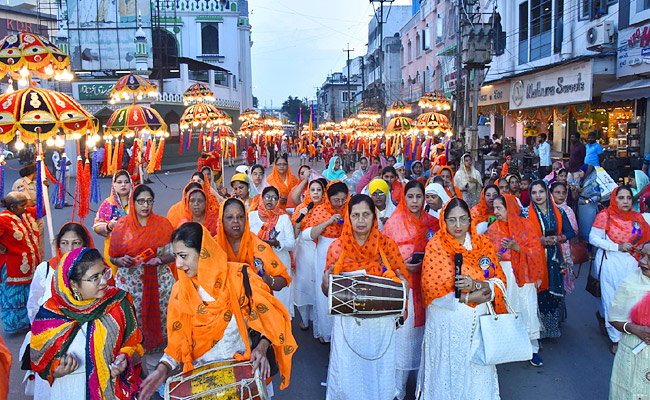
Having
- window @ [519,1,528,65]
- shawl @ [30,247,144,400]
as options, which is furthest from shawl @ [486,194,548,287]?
window @ [519,1,528,65]

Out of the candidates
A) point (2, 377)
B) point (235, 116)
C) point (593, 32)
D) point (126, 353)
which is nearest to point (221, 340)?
point (126, 353)

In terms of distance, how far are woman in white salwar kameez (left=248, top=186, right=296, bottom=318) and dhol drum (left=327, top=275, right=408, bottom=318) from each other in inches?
65.3

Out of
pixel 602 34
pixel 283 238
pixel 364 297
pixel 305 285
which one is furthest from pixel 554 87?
pixel 364 297

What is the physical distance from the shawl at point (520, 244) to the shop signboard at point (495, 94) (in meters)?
15.4

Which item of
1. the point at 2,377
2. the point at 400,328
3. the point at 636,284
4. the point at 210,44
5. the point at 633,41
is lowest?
the point at 400,328

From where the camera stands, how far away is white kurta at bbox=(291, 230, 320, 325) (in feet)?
18.7

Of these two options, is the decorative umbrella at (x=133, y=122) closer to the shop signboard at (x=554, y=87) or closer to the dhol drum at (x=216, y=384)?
the dhol drum at (x=216, y=384)

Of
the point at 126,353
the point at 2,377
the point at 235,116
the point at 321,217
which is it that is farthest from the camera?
the point at 235,116

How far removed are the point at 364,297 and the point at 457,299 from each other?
0.63 meters

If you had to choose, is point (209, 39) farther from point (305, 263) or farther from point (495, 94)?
point (305, 263)

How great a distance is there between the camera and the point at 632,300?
311cm

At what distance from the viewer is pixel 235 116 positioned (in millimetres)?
41562

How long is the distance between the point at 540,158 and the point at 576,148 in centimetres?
207

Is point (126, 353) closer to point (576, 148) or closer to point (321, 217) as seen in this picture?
point (321, 217)
